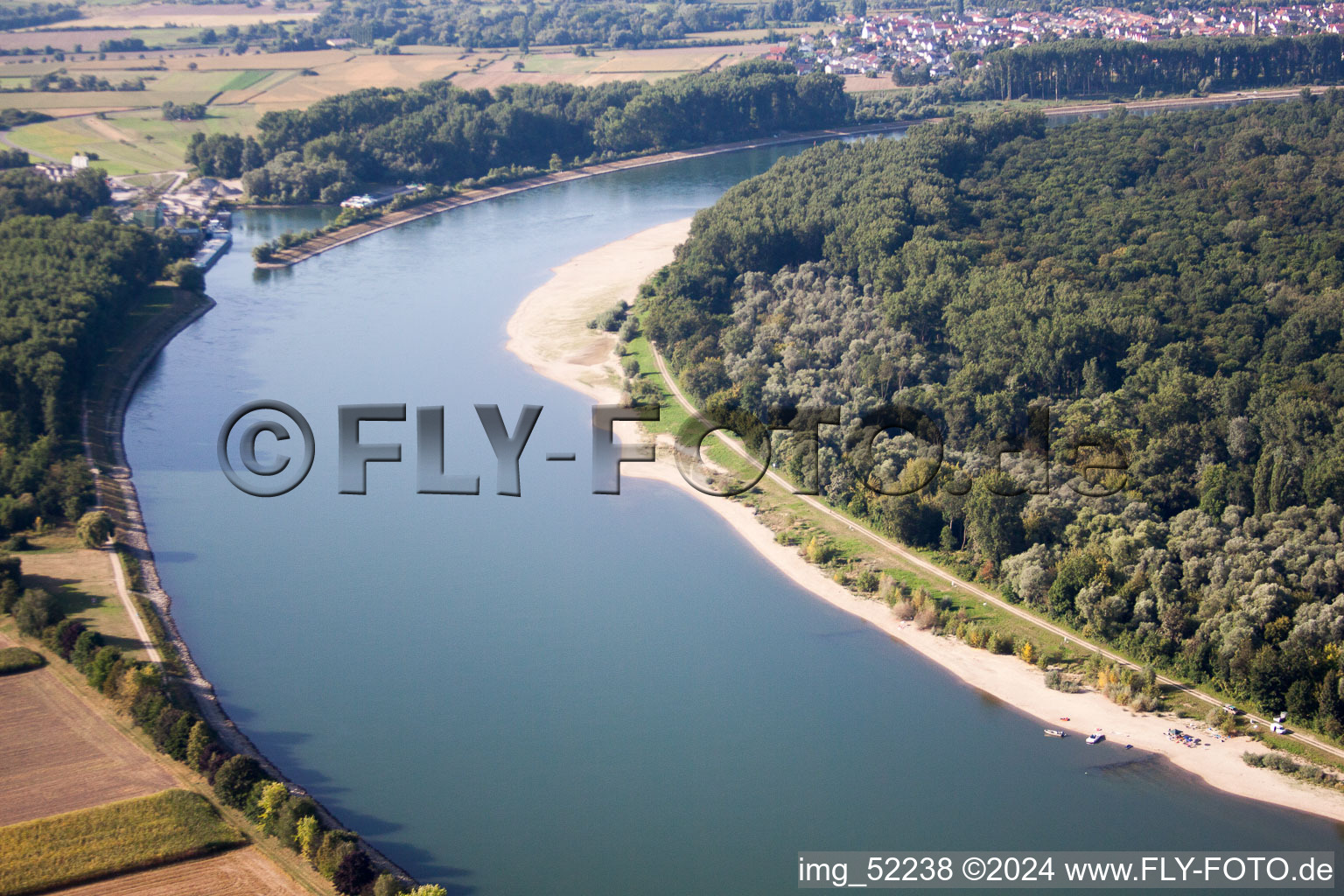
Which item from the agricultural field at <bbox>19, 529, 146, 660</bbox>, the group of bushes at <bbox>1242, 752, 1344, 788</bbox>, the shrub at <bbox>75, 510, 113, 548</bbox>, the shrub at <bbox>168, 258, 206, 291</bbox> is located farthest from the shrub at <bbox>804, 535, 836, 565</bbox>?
the shrub at <bbox>168, 258, 206, 291</bbox>

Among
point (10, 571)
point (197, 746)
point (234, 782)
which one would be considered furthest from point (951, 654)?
point (10, 571)

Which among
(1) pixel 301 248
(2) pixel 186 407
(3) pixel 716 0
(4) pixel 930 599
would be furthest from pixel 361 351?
(3) pixel 716 0

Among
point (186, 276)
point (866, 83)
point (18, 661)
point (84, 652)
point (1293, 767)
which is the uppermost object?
point (866, 83)

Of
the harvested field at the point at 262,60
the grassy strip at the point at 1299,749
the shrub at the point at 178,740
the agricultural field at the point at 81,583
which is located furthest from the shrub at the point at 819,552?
the harvested field at the point at 262,60

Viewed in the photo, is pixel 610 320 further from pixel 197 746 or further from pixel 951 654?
pixel 197 746

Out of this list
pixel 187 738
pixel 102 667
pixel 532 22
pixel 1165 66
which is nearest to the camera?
pixel 187 738

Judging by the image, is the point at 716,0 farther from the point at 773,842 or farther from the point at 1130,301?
the point at 773,842
